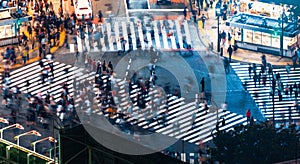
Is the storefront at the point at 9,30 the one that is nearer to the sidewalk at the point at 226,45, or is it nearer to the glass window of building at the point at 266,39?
the sidewalk at the point at 226,45

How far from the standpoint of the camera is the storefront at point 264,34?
8394 centimetres

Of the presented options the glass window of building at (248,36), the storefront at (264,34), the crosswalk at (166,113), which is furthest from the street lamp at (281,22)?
the crosswalk at (166,113)

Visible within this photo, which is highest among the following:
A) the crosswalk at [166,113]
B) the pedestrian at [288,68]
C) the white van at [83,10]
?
the white van at [83,10]

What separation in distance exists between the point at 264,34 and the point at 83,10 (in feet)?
44.7

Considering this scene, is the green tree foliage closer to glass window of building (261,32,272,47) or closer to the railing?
the railing

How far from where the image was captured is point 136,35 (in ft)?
282

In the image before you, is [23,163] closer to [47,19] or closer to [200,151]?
[200,151]

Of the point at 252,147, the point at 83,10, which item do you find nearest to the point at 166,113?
the point at 252,147

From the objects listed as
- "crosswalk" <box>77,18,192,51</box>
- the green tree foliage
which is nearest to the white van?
"crosswalk" <box>77,18,192,51</box>

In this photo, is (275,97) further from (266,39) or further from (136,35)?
(136,35)

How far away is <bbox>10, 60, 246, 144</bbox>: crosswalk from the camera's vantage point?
233ft

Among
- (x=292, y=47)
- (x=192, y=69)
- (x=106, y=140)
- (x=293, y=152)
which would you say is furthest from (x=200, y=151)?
(x=106, y=140)

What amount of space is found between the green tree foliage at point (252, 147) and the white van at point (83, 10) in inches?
1033

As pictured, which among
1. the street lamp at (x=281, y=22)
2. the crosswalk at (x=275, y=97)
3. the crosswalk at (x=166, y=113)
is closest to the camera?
the crosswalk at (x=166, y=113)
